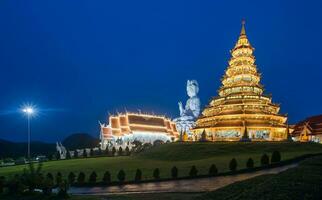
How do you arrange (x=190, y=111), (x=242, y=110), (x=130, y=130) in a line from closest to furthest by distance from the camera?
1. (x=242, y=110)
2. (x=130, y=130)
3. (x=190, y=111)

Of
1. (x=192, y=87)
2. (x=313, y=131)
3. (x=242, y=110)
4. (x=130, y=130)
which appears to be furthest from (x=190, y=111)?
(x=242, y=110)

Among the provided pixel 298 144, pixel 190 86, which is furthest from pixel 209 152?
pixel 190 86

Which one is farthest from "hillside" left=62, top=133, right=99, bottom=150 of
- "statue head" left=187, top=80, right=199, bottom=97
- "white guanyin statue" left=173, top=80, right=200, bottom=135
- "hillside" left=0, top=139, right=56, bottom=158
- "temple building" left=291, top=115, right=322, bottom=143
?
"temple building" left=291, top=115, right=322, bottom=143

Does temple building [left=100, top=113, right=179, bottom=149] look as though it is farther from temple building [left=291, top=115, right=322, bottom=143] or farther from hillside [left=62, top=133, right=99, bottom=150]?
hillside [left=62, top=133, right=99, bottom=150]

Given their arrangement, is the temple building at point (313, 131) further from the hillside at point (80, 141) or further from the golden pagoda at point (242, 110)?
the hillside at point (80, 141)

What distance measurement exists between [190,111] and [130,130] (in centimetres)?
2745

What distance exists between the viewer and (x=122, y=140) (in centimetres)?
7031

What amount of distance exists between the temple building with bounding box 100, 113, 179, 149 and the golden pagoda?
61.1ft

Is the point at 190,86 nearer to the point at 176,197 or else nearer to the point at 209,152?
the point at 209,152

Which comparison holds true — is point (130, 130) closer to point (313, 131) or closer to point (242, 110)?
point (242, 110)

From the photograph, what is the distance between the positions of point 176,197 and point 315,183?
7469 mm

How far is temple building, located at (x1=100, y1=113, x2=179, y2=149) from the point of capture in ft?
236

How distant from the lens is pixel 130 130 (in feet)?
236

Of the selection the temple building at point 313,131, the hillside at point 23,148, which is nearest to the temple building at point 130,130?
the hillside at point 23,148
